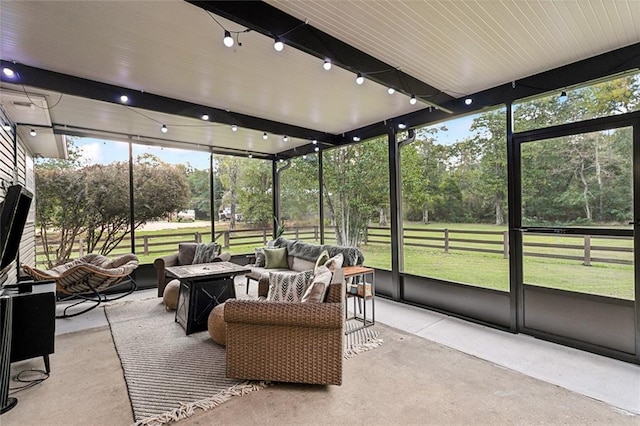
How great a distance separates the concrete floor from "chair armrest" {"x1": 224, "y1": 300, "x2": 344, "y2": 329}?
1.56 m

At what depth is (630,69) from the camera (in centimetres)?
263

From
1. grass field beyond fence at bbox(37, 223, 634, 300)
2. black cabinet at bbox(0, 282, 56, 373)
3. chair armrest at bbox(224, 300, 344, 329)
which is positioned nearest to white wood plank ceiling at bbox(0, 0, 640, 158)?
grass field beyond fence at bbox(37, 223, 634, 300)

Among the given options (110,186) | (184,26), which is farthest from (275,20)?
(110,186)

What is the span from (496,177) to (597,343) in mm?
1915

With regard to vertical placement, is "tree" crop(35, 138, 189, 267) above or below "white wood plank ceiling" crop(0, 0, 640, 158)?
below

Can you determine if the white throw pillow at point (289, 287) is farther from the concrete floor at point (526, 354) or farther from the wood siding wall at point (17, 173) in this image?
the wood siding wall at point (17, 173)

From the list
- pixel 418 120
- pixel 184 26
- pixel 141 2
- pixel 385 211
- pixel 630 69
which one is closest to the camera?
pixel 141 2

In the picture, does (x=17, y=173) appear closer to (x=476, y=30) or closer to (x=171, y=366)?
(x=171, y=366)

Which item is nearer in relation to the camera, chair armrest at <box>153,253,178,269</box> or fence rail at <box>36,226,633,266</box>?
fence rail at <box>36,226,633,266</box>

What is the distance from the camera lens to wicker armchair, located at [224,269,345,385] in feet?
7.45

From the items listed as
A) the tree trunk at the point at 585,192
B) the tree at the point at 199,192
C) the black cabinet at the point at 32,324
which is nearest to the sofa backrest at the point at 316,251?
the tree at the point at 199,192

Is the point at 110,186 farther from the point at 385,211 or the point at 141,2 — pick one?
the point at 385,211

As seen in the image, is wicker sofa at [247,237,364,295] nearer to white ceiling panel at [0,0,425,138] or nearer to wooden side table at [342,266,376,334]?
wooden side table at [342,266,376,334]

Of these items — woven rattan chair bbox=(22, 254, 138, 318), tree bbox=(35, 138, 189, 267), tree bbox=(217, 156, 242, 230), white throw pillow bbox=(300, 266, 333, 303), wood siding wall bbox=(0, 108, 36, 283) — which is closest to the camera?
white throw pillow bbox=(300, 266, 333, 303)
